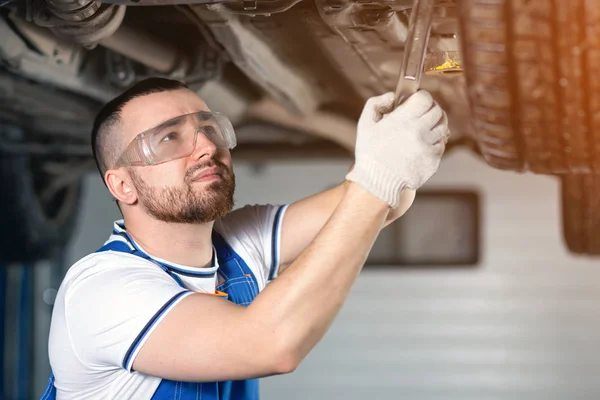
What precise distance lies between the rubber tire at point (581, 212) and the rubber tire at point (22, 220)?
2.25 metres

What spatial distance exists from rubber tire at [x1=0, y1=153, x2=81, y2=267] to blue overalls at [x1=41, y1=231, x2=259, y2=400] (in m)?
1.81

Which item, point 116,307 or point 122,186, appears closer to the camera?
point 116,307

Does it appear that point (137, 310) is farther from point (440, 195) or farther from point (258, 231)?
point (440, 195)

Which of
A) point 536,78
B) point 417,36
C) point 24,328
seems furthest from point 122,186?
point 24,328

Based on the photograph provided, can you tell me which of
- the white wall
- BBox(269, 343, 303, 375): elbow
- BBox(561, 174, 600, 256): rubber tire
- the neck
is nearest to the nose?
the neck

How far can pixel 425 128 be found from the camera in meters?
1.20

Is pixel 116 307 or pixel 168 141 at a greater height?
pixel 168 141

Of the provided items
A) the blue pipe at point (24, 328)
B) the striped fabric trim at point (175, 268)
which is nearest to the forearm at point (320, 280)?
the striped fabric trim at point (175, 268)

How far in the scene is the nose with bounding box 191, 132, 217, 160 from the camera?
147 centimetres

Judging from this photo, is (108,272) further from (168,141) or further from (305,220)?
(305,220)

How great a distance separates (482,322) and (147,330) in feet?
13.2

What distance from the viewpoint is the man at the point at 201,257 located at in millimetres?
1162

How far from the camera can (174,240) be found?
1535mm

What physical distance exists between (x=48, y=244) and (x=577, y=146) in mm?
2898
